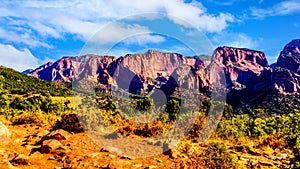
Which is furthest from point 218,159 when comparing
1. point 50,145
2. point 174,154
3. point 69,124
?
point 69,124

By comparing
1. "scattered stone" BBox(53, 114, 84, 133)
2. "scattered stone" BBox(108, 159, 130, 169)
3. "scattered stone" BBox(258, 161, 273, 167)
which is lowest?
"scattered stone" BBox(258, 161, 273, 167)

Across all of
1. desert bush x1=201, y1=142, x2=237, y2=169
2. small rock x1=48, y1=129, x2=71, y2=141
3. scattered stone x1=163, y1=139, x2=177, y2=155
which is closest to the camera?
desert bush x1=201, y1=142, x2=237, y2=169

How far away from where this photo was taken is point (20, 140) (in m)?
10.9

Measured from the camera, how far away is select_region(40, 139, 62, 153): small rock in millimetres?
9516

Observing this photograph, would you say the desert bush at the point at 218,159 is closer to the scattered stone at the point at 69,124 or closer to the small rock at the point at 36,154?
the small rock at the point at 36,154

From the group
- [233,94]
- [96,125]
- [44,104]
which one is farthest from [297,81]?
[96,125]

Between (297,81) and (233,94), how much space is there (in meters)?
44.8

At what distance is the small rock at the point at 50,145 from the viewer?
9.52m

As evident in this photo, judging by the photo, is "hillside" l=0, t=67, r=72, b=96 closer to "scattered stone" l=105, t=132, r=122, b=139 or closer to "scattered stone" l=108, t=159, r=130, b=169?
"scattered stone" l=105, t=132, r=122, b=139

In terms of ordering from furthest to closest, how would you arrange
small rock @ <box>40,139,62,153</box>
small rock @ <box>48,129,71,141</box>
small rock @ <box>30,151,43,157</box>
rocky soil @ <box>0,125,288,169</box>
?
small rock @ <box>48,129,71,141</box> < small rock @ <box>40,139,62,153</box> < small rock @ <box>30,151,43,157</box> < rocky soil @ <box>0,125,288,169</box>

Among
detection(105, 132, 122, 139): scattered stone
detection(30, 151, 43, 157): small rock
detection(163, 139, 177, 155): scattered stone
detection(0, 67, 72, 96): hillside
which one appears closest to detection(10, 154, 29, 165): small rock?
detection(30, 151, 43, 157): small rock

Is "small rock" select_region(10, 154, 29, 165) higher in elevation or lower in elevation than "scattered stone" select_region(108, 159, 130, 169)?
higher

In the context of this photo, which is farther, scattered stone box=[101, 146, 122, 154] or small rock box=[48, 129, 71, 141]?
small rock box=[48, 129, 71, 141]

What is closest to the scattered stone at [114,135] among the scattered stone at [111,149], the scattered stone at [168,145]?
the scattered stone at [111,149]
